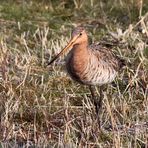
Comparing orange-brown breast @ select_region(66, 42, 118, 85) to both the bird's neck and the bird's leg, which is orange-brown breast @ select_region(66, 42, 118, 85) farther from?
the bird's leg

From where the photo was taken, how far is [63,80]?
24.2 ft

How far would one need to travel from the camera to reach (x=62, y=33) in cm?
915

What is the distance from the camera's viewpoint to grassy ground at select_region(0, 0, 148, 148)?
597cm

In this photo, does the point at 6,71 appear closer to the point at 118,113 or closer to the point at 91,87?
the point at 91,87

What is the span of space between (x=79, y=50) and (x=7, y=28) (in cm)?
310

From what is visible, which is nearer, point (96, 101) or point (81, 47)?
point (81, 47)

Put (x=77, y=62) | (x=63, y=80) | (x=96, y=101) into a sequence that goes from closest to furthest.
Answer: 1. (x=77, y=62)
2. (x=96, y=101)
3. (x=63, y=80)

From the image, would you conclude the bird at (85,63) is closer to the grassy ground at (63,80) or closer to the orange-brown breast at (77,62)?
the orange-brown breast at (77,62)

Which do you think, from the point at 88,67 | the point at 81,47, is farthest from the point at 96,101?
the point at 81,47

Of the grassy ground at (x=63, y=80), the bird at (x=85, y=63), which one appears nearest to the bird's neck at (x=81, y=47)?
the bird at (x=85, y=63)

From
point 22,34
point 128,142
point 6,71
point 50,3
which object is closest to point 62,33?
point 22,34

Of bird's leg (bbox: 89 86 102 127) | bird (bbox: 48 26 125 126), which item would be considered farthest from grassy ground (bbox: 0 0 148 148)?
bird (bbox: 48 26 125 126)

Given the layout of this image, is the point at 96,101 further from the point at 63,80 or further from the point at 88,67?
the point at 63,80

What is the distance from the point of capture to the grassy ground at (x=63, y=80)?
5.97 m
